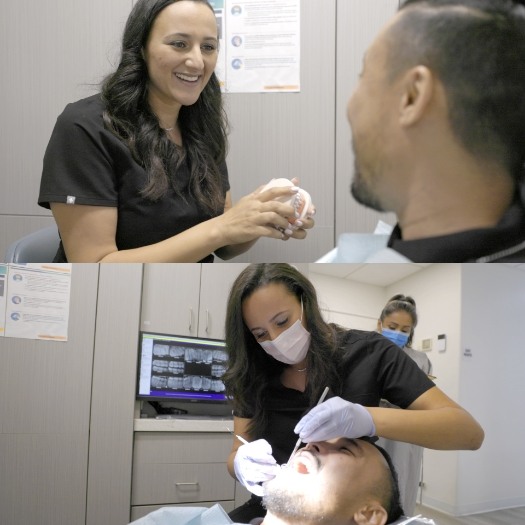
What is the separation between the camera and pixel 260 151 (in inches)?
50.1

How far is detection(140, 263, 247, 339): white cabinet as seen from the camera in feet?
2.97

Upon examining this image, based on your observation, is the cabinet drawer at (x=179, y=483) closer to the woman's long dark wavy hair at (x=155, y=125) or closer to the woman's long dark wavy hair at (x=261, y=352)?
the woman's long dark wavy hair at (x=261, y=352)

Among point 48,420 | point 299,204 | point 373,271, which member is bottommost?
point 48,420

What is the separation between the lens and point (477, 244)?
25.8 inches

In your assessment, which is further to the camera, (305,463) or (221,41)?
(221,41)

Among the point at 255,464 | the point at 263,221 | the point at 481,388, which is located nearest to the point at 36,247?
the point at 263,221

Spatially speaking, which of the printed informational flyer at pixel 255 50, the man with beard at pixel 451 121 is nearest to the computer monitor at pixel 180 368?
the man with beard at pixel 451 121

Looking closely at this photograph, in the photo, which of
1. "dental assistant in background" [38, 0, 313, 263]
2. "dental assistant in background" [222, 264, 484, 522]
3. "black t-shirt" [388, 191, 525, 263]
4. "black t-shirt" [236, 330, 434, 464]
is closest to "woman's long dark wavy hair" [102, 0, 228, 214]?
"dental assistant in background" [38, 0, 313, 263]

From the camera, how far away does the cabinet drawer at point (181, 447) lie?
35.1 inches

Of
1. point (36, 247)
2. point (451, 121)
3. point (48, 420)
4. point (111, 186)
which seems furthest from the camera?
point (36, 247)

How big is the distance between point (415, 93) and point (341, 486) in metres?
0.53

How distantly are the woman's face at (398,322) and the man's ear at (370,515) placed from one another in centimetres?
24

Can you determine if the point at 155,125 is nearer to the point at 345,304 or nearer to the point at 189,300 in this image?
the point at 189,300

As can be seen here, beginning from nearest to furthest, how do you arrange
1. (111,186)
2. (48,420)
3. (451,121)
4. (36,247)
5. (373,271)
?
(451,121), (373,271), (48,420), (111,186), (36,247)
